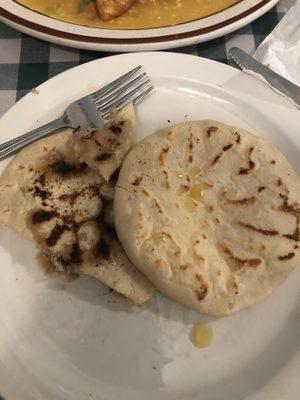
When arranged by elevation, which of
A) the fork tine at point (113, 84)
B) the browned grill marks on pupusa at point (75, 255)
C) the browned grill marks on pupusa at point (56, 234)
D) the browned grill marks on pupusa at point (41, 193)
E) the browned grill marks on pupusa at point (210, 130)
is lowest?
the browned grill marks on pupusa at point (75, 255)

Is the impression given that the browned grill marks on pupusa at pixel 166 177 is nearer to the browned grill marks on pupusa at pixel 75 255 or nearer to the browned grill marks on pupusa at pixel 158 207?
the browned grill marks on pupusa at pixel 158 207

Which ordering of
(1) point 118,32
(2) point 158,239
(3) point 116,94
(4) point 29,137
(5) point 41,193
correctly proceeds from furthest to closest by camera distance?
(1) point 118,32 → (3) point 116,94 → (4) point 29,137 → (5) point 41,193 → (2) point 158,239

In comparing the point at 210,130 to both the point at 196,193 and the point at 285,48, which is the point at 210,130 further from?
the point at 285,48

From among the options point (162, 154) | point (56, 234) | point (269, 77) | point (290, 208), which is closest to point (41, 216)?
point (56, 234)

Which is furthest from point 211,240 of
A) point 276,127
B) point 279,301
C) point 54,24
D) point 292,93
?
point 54,24

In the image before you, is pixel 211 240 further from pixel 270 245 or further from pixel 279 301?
pixel 279 301

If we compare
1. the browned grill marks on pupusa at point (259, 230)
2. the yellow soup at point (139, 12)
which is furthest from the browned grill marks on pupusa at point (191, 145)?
the yellow soup at point (139, 12)

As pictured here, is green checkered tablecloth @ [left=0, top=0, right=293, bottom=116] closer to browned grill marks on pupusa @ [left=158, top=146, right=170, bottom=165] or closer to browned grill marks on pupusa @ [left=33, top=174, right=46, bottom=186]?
browned grill marks on pupusa @ [left=33, top=174, right=46, bottom=186]
